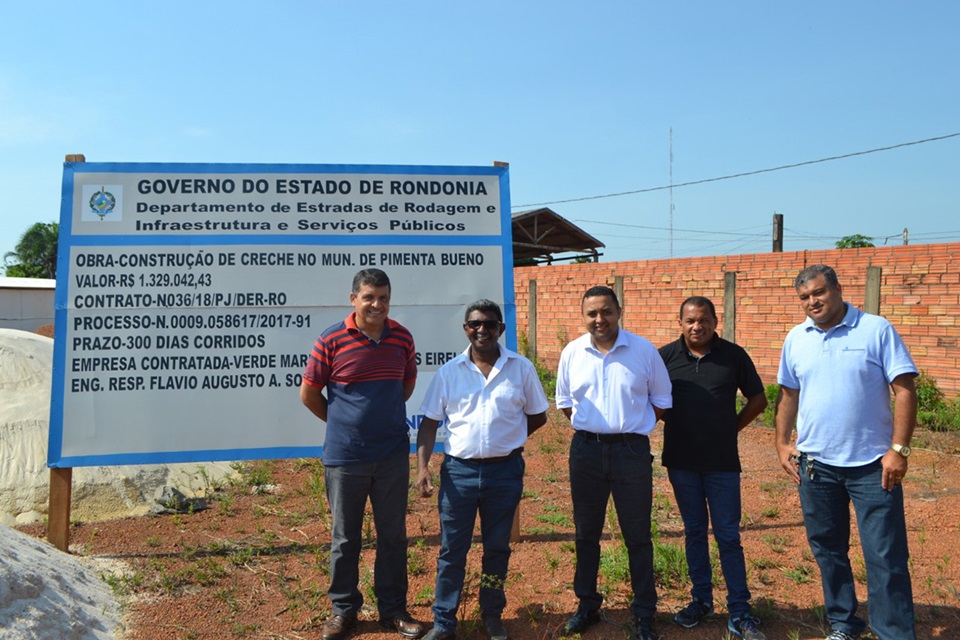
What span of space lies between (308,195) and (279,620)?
2.58 m

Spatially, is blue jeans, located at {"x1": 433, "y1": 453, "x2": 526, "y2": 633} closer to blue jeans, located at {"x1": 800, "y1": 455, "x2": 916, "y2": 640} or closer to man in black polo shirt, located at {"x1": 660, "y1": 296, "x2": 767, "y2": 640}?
man in black polo shirt, located at {"x1": 660, "y1": 296, "x2": 767, "y2": 640}

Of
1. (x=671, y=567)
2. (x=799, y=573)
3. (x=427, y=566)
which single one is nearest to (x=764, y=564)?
(x=799, y=573)

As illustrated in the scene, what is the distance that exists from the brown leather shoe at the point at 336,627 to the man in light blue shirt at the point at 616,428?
120 centimetres

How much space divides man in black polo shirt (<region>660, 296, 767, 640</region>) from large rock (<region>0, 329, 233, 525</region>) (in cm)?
398

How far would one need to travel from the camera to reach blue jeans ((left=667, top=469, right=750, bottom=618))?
3.38m

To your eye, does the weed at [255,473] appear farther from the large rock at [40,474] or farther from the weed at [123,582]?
the weed at [123,582]

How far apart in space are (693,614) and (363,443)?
1762 mm

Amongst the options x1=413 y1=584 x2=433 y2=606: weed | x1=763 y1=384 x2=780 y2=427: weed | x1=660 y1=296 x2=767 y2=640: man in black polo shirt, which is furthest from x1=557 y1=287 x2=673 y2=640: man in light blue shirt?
x1=763 y1=384 x2=780 y2=427: weed

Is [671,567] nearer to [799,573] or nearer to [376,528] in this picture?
[799,573]

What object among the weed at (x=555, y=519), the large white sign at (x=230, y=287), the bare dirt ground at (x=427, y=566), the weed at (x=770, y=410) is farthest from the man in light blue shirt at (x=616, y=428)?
the weed at (x=770, y=410)

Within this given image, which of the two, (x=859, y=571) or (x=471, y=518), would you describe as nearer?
(x=471, y=518)

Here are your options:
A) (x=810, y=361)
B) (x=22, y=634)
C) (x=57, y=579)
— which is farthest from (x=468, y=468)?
(x=57, y=579)

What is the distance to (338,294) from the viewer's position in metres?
4.84

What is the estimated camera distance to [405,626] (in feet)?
11.5
